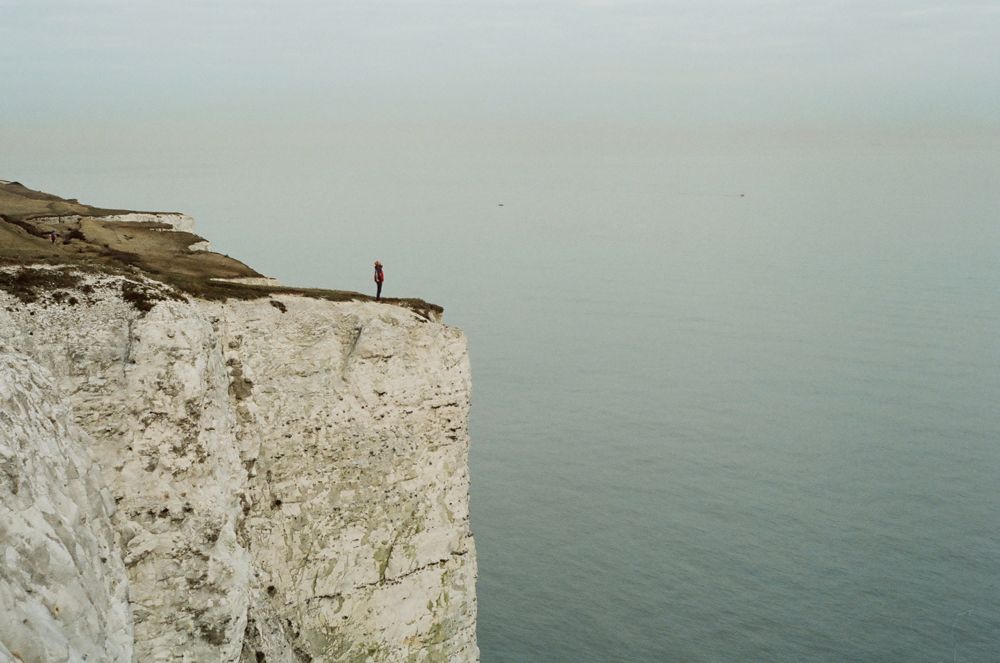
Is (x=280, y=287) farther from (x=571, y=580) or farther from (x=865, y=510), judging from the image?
(x=865, y=510)

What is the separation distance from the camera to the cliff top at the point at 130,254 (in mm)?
25219

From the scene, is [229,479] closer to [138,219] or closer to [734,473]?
[138,219]

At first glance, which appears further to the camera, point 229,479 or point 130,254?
point 130,254

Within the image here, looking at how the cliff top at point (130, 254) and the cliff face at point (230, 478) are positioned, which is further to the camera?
the cliff top at point (130, 254)

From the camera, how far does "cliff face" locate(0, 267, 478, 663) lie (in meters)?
16.8

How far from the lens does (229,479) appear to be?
2214 centimetres

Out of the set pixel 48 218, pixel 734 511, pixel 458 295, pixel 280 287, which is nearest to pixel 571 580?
pixel 734 511

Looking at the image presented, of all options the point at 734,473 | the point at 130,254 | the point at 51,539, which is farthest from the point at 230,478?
the point at 734,473

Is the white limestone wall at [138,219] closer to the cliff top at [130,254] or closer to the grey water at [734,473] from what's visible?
the cliff top at [130,254]

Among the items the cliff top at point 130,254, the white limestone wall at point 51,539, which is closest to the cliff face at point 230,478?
the white limestone wall at point 51,539

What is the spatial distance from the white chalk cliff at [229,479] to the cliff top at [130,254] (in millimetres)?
795

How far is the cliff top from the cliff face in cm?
81

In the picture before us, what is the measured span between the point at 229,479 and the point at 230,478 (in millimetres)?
142

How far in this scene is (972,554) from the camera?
50438 millimetres
